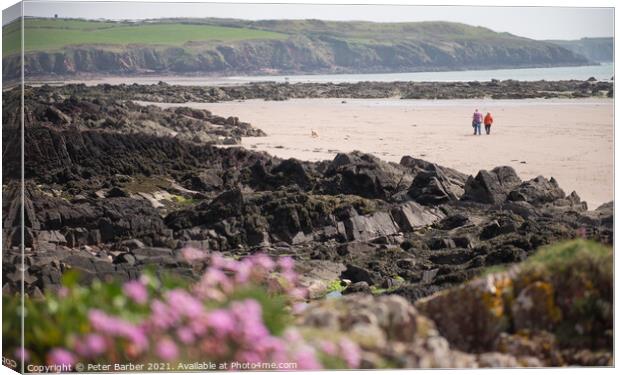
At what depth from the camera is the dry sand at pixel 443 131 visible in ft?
56.6

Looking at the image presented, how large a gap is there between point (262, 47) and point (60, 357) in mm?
6720

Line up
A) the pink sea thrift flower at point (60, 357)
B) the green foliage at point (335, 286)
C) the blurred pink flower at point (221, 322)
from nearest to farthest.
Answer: the blurred pink flower at point (221, 322) → the pink sea thrift flower at point (60, 357) → the green foliage at point (335, 286)

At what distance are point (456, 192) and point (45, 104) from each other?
604 cm

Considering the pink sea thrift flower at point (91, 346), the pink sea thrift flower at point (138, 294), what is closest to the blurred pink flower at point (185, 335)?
the pink sea thrift flower at point (138, 294)

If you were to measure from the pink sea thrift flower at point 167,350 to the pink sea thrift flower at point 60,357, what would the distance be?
0.92 metres

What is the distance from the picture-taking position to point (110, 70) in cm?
1762

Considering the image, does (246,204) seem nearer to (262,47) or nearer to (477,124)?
(262,47)

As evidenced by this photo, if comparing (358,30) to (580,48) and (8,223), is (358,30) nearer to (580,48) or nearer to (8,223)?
(580,48)

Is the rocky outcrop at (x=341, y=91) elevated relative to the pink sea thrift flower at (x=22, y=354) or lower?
elevated

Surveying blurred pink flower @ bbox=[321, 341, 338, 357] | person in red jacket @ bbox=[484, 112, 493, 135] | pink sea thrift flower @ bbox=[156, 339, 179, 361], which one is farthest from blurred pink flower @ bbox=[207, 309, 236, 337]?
person in red jacket @ bbox=[484, 112, 493, 135]

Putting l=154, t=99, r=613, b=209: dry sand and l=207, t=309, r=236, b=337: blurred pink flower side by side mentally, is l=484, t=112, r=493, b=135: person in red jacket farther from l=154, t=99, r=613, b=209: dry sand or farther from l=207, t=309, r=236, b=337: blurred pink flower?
l=207, t=309, r=236, b=337: blurred pink flower

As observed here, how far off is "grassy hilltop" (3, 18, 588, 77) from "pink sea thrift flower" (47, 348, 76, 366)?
12.0ft

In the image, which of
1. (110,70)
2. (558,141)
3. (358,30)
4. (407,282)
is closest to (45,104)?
(110,70)

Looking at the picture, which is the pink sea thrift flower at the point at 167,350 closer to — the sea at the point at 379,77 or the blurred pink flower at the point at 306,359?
the blurred pink flower at the point at 306,359
